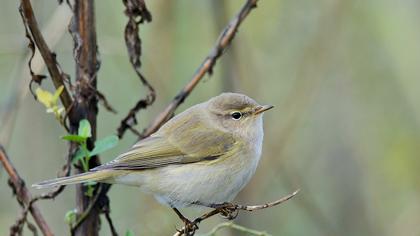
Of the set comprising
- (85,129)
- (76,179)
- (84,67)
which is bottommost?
(76,179)

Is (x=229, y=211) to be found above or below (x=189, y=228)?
above

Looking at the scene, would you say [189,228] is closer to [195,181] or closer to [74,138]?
[195,181]

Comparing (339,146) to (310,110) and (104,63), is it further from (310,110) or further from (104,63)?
(104,63)

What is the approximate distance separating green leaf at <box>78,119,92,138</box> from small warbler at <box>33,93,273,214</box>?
1.17 ft

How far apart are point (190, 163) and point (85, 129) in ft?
2.80

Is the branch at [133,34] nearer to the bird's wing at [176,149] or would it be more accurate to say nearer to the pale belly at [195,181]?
the bird's wing at [176,149]

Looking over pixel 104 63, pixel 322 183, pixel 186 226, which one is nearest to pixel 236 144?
pixel 186 226

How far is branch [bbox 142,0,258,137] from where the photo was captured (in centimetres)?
328

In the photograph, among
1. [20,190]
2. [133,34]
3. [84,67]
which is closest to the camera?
[20,190]

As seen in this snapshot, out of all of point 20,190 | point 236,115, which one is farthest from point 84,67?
point 236,115

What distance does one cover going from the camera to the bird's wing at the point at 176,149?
3443 mm

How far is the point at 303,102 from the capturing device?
5.27 metres

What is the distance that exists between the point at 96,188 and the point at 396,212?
3.43 metres

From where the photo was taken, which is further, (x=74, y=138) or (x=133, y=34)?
(x=133, y=34)
